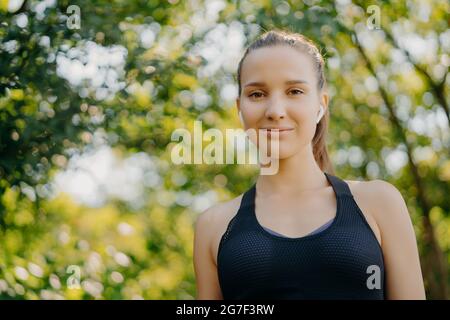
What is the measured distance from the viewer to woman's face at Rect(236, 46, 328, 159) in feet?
6.90

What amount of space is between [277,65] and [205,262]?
2.17ft

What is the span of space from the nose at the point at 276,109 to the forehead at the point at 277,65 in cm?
7

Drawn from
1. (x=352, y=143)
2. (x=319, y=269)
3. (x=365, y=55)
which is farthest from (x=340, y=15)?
(x=319, y=269)

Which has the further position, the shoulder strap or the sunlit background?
the sunlit background

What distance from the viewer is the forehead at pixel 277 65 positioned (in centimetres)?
213

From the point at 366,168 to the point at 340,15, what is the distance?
2.24 m

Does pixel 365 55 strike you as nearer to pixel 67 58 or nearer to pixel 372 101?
pixel 372 101

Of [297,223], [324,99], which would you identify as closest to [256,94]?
[324,99]

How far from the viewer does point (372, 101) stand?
21.5ft

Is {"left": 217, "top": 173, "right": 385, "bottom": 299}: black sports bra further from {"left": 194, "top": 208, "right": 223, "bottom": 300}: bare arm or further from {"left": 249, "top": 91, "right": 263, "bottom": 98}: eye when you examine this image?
{"left": 249, "top": 91, "right": 263, "bottom": 98}: eye

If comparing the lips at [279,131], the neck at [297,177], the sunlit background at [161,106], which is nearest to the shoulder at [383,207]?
the neck at [297,177]

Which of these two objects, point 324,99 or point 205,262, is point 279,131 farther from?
point 205,262

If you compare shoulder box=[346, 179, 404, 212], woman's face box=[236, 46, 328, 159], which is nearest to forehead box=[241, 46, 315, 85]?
woman's face box=[236, 46, 328, 159]

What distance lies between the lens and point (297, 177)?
2.21 meters
